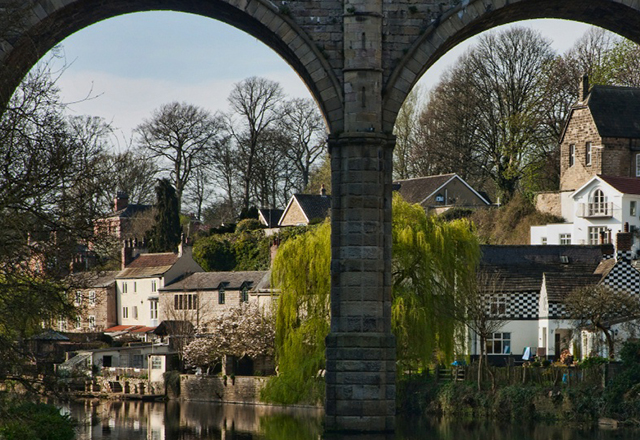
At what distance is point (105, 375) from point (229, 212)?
46.6 feet

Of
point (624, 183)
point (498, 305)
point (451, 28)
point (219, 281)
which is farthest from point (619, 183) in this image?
point (451, 28)

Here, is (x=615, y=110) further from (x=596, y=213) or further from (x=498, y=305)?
(x=498, y=305)

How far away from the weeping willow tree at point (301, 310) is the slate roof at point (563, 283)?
6950mm

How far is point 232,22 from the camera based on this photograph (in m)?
15.6

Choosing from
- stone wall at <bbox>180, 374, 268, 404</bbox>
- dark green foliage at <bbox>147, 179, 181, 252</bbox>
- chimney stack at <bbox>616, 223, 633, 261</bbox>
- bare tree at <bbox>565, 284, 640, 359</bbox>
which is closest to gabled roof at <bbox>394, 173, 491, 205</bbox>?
dark green foliage at <bbox>147, 179, 181, 252</bbox>

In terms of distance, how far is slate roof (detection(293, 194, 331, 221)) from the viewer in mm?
45281

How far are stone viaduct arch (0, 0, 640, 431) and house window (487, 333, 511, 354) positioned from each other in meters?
18.0

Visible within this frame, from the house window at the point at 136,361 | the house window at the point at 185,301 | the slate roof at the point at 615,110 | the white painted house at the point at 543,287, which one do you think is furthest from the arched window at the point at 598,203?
the house window at the point at 136,361

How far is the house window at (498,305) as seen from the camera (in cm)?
3103

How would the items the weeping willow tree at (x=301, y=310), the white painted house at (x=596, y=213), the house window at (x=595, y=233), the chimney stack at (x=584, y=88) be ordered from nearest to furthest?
the weeping willow tree at (x=301, y=310) < the white painted house at (x=596, y=213) < the house window at (x=595, y=233) < the chimney stack at (x=584, y=88)

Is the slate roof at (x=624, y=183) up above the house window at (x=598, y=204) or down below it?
above

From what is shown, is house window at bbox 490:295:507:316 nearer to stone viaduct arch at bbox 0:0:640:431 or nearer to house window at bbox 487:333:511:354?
house window at bbox 487:333:511:354

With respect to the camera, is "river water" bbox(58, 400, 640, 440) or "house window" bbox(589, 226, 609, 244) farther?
"house window" bbox(589, 226, 609, 244)

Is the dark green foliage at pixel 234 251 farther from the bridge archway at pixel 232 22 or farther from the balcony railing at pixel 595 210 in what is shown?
the bridge archway at pixel 232 22
